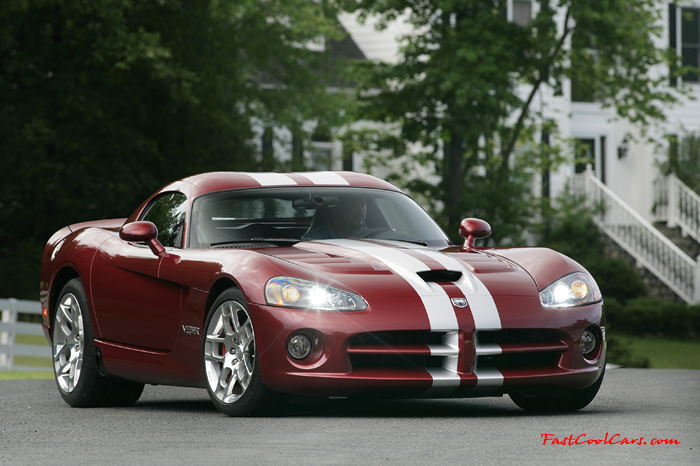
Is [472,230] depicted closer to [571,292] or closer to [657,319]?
[571,292]

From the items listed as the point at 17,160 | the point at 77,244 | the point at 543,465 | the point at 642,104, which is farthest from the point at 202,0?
the point at 543,465

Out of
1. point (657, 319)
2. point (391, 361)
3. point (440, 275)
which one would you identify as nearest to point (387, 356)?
point (391, 361)

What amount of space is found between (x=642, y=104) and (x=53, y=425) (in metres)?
18.7

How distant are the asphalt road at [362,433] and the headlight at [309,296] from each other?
624mm

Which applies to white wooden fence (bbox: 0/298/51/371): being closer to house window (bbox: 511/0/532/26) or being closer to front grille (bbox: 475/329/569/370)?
front grille (bbox: 475/329/569/370)

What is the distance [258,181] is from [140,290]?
1.05 metres

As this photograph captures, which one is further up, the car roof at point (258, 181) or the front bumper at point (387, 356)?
the car roof at point (258, 181)

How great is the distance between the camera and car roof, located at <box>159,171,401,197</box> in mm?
7934

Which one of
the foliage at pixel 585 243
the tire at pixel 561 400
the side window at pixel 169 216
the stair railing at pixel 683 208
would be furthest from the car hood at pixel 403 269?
the stair railing at pixel 683 208

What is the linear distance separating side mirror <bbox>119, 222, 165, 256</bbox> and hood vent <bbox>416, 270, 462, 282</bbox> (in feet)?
6.11

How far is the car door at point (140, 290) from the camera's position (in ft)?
24.4

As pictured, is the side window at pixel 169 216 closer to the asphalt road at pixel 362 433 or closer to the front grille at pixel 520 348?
the asphalt road at pixel 362 433

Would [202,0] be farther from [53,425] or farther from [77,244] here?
[53,425]

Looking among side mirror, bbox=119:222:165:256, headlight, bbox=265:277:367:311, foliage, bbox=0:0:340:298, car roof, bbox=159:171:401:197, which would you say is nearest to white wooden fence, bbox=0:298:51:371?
foliage, bbox=0:0:340:298
